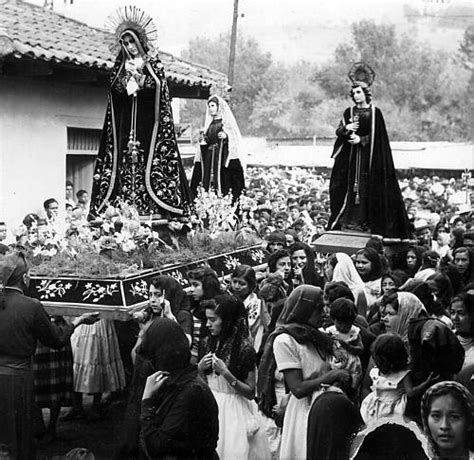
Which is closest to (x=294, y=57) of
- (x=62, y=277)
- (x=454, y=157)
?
(x=454, y=157)

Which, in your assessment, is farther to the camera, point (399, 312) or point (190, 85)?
point (190, 85)

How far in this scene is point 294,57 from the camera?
354 ft

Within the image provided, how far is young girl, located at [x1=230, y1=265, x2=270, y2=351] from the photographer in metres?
6.86

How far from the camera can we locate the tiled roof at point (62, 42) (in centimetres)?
1108

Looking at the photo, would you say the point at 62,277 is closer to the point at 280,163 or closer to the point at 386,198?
the point at 386,198

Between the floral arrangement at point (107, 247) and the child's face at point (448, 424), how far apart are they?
12.6ft

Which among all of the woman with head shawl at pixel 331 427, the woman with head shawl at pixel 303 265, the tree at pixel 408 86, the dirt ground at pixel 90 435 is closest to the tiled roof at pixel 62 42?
the woman with head shawl at pixel 303 265

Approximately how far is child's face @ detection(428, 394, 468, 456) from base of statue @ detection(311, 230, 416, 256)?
18.9ft

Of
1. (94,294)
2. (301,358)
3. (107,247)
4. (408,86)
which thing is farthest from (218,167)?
(408,86)

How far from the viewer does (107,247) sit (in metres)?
7.52

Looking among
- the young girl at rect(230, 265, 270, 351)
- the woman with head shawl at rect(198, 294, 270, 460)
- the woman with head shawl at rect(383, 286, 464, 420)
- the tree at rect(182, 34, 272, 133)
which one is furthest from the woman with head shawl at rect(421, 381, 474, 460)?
the tree at rect(182, 34, 272, 133)

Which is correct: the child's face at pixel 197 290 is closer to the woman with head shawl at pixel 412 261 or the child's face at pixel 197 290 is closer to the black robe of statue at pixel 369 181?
the woman with head shawl at pixel 412 261

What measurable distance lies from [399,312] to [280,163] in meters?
35.1

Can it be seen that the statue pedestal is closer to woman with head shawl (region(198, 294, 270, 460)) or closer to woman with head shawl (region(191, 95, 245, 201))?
woman with head shawl (region(191, 95, 245, 201))
